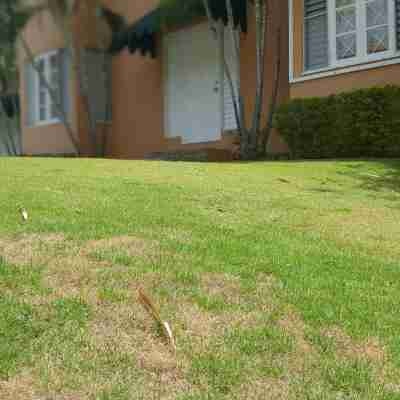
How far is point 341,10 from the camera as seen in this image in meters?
10.5

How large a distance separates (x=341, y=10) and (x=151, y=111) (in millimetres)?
6319

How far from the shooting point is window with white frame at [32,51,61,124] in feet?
54.2

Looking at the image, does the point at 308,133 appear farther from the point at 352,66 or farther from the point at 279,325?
the point at 279,325

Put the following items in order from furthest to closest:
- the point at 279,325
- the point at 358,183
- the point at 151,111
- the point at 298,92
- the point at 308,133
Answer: the point at 151,111 → the point at 298,92 → the point at 308,133 → the point at 358,183 → the point at 279,325

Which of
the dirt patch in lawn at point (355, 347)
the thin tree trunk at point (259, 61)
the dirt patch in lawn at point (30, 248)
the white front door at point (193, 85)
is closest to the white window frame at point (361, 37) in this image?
the thin tree trunk at point (259, 61)

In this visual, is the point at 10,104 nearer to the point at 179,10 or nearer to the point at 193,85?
the point at 193,85

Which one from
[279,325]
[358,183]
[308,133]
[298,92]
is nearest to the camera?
[279,325]

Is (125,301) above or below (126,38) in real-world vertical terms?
below

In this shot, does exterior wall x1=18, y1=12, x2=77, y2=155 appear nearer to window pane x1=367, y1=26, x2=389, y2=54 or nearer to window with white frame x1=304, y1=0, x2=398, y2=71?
window with white frame x1=304, y1=0, x2=398, y2=71

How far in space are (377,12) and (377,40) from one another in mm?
504

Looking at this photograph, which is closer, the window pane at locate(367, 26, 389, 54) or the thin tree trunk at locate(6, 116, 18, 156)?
the window pane at locate(367, 26, 389, 54)

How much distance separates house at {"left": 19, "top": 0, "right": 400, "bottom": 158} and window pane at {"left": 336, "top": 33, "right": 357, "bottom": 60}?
2 centimetres

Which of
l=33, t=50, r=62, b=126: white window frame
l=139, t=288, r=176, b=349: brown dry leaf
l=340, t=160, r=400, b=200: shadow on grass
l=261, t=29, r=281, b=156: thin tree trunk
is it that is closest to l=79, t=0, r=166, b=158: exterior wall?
l=33, t=50, r=62, b=126: white window frame

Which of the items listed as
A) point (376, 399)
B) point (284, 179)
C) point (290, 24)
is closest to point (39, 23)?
point (290, 24)
